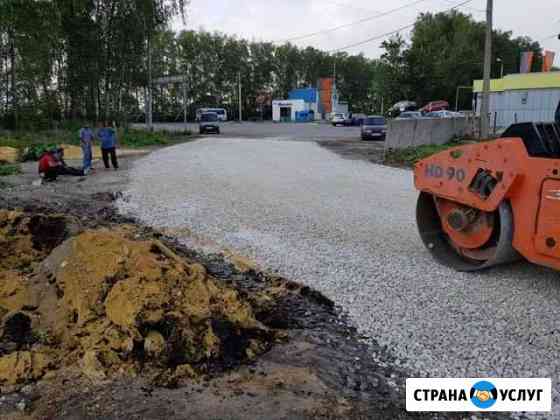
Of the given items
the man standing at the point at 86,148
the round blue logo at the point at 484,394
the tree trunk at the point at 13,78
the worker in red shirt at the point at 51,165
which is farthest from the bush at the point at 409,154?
the tree trunk at the point at 13,78

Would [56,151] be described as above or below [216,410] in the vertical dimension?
above

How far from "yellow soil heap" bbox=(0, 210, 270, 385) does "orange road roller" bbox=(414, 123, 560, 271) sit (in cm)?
235

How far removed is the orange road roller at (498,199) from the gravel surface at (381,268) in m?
0.28

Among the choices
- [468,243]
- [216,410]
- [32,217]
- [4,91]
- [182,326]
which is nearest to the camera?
[216,410]

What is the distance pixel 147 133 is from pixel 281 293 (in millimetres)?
25970

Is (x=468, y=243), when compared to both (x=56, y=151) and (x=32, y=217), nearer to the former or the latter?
(x=32, y=217)

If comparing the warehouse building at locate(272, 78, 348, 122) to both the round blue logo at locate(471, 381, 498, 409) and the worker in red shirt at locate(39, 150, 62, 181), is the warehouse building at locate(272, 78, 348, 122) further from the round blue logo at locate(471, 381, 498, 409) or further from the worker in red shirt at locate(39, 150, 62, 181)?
the round blue logo at locate(471, 381, 498, 409)

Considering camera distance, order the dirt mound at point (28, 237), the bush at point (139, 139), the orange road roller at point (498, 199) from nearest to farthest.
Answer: the orange road roller at point (498, 199) < the dirt mound at point (28, 237) < the bush at point (139, 139)

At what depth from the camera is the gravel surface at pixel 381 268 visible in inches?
152

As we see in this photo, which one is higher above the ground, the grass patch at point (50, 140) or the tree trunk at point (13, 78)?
the tree trunk at point (13, 78)

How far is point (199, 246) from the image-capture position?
6699 millimetres

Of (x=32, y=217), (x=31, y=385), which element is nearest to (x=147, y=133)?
(x=32, y=217)

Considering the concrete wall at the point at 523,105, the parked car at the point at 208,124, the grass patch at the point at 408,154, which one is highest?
the concrete wall at the point at 523,105

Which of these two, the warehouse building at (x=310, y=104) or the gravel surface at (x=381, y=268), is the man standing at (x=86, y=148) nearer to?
the gravel surface at (x=381, y=268)
